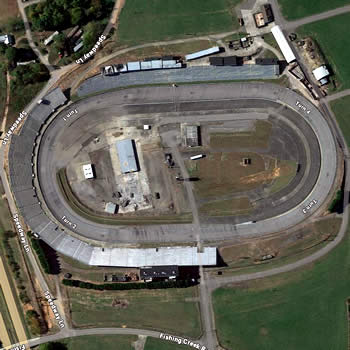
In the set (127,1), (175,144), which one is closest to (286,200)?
(175,144)

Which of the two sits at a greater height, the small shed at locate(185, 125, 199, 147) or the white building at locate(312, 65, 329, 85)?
the white building at locate(312, 65, 329, 85)

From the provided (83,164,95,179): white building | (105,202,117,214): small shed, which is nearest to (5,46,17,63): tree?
(83,164,95,179): white building

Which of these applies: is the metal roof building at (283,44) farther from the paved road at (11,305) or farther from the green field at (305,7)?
the paved road at (11,305)

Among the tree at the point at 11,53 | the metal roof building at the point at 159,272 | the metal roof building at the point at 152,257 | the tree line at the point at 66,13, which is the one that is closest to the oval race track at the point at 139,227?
the metal roof building at the point at 152,257

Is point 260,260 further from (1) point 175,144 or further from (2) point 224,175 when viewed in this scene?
(1) point 175,144

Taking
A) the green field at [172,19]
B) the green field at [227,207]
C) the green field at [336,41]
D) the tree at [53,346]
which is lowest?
the tree at [53,346]

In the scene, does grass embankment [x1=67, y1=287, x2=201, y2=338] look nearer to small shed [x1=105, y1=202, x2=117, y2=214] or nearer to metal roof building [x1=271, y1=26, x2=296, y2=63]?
small shed [x1=105, y1=202, x2=117, y2=214]
